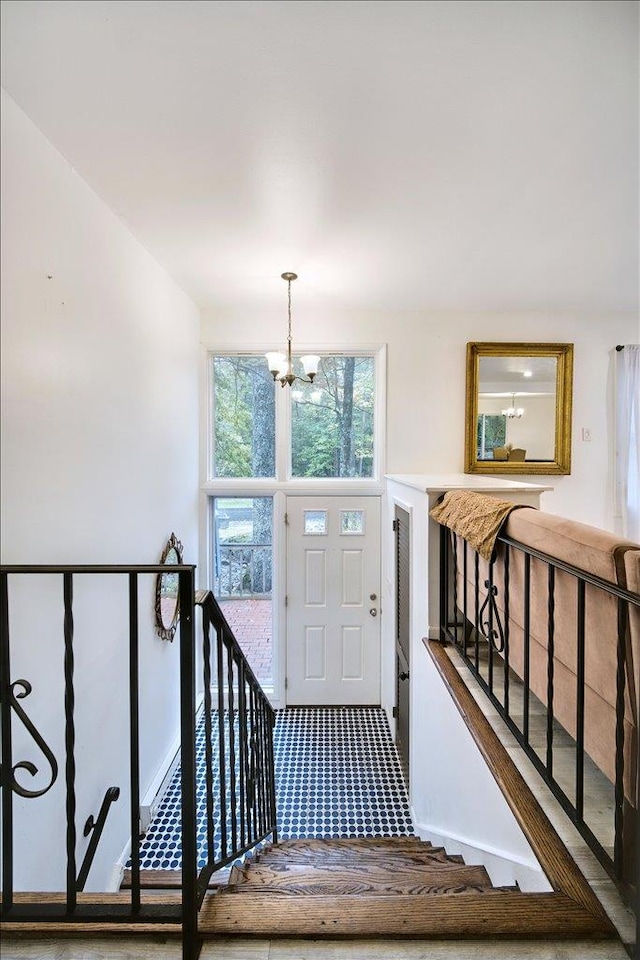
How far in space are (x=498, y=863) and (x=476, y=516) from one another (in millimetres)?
1237

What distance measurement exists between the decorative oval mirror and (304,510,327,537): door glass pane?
3.60ft

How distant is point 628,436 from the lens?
3.34 meters

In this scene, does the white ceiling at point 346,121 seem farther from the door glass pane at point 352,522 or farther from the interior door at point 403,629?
the door glass pane at point 352,522

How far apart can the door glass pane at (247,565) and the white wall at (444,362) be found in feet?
4.27

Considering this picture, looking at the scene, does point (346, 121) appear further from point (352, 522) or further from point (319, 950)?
point (352, 522)

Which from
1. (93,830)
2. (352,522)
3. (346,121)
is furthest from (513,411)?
(93,830)

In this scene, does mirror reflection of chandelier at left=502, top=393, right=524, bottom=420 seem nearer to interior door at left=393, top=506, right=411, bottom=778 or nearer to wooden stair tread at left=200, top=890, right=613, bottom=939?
interior door at left=393, top=506, right=411, bottom=778

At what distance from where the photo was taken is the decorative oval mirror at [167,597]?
2.72 m

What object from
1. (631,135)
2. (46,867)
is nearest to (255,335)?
(631,135)

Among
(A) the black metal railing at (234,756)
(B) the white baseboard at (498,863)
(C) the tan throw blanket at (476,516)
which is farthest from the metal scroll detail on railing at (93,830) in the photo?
(C) the tan throw blanket at (476,516)

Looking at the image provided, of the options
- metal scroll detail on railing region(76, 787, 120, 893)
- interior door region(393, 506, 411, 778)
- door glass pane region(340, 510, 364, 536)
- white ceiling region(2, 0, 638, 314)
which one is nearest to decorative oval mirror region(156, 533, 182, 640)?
metal scroll detail on railing region(76, 787, 120, 893)

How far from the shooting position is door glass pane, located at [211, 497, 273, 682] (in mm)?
3648

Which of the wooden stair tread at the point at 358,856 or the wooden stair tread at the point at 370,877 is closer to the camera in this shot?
the wooden stair tread at the point at 370,877

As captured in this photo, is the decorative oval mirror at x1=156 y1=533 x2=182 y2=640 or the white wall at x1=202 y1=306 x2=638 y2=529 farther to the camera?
the white wall at x1=202 y1=306 x2=638 y2=529
